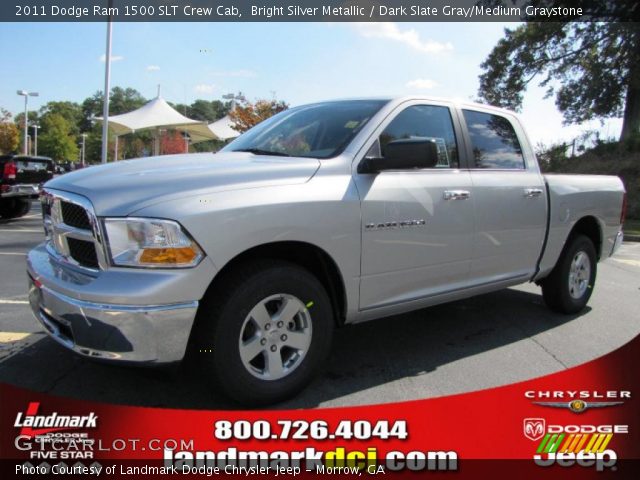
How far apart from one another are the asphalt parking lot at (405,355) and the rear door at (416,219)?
21.3 inches

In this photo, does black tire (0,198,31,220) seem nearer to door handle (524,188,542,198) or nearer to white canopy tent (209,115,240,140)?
door handle (524,188,542,198)

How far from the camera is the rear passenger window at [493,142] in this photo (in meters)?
4.10

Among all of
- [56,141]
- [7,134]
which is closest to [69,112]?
[56,141]

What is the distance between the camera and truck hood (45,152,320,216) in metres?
2.55

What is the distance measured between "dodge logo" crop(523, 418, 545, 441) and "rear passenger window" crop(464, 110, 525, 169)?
2.06m

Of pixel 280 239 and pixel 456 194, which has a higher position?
pixel 456 194

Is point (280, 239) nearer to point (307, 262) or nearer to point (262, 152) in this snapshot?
point (307, 262)

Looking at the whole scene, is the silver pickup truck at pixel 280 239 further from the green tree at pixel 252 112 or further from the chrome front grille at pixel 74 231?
the green tree at pixel 252 112

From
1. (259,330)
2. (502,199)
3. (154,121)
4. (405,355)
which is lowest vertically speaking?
(405,355)

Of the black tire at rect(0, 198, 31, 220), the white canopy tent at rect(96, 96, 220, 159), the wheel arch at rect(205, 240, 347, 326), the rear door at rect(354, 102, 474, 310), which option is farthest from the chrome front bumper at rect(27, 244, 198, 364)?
the white canopy tent at rect(96, 96, 220, 159)

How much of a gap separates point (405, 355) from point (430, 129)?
5.50ft

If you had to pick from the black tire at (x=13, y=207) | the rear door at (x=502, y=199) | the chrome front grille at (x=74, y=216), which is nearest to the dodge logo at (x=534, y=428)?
the rear door at (x=502, y=199)

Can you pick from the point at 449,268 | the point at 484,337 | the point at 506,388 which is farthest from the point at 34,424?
the point at 484,337

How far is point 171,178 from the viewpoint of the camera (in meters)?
2.70
